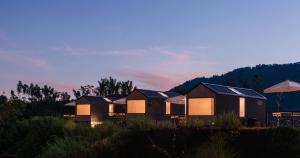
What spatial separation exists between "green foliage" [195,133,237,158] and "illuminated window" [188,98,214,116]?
1642 centimetres

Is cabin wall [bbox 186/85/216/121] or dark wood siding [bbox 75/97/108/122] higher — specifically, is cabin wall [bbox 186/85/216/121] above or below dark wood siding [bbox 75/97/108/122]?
above

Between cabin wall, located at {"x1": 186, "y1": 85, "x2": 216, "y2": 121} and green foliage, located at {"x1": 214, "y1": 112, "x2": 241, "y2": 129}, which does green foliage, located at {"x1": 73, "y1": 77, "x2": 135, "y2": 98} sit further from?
green foliage, located at {"x1": 214, "y1": 112, "x2": 241, "y2": 129}

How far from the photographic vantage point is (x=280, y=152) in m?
11.8

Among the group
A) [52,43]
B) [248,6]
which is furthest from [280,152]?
[52,43]

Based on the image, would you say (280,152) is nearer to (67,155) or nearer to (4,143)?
(67,155)

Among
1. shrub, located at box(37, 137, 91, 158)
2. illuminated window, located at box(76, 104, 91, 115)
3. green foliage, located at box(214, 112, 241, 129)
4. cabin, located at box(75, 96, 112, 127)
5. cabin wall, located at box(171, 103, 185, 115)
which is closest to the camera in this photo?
shrub, located at box(37, 137, 91, 158)

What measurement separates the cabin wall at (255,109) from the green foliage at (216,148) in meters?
19.4

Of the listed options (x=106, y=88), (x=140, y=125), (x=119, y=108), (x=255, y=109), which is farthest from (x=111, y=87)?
(x=140, y=125)

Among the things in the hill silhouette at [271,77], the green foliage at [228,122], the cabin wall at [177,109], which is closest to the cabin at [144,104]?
the cabin wall at [177,109]

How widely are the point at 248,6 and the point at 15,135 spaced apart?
42.6 feet

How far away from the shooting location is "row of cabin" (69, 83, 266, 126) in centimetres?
2895

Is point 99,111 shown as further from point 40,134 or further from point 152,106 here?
point 40,134

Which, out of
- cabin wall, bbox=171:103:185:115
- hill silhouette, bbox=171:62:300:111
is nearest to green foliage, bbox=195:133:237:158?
cabin wall, bbox=171:103:185:115

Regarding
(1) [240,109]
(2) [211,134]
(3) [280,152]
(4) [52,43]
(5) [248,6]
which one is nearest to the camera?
(3) [280,152]
